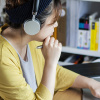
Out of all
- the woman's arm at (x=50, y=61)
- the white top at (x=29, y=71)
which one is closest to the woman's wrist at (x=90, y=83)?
the woman's arm at (x=50, y=61)

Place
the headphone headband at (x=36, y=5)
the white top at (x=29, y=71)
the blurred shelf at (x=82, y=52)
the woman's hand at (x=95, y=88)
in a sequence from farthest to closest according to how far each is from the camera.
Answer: the blurred shelf at (x=82, y=52)
the white top at (x=29, y=71)
the woman's hand at (x=95, y=88)
the headphone headband at (x=36, y=5)

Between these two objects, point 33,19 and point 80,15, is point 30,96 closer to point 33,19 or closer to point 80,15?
point 33,19

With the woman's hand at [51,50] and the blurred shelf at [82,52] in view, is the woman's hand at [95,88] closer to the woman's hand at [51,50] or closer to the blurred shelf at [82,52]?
the woman's hand at [51,50]

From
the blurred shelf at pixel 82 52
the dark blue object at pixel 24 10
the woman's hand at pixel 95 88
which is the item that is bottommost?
the blurred shelf at pixel 82 52

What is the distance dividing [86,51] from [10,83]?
3.22 ft

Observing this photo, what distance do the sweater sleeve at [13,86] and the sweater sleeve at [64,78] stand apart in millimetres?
159

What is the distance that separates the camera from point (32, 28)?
917 millimetres

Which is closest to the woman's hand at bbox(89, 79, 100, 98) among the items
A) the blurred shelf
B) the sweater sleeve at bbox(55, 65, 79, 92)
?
the sweater sleeve at bbox(55, 65, 79, 92)

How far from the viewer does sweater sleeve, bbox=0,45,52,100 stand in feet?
3.01

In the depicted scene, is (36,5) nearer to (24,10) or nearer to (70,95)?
(24,10)

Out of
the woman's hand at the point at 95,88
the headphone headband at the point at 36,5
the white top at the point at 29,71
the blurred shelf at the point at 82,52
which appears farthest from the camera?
the blurred shelf at the point at 82,52

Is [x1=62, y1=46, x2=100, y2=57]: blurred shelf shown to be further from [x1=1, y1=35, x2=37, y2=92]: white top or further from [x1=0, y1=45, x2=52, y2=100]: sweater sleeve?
[x1=0, y1=45, x2=52, y2=100]: sweater sleeve

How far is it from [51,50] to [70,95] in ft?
0.79

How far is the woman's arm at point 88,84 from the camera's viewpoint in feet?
3.16
